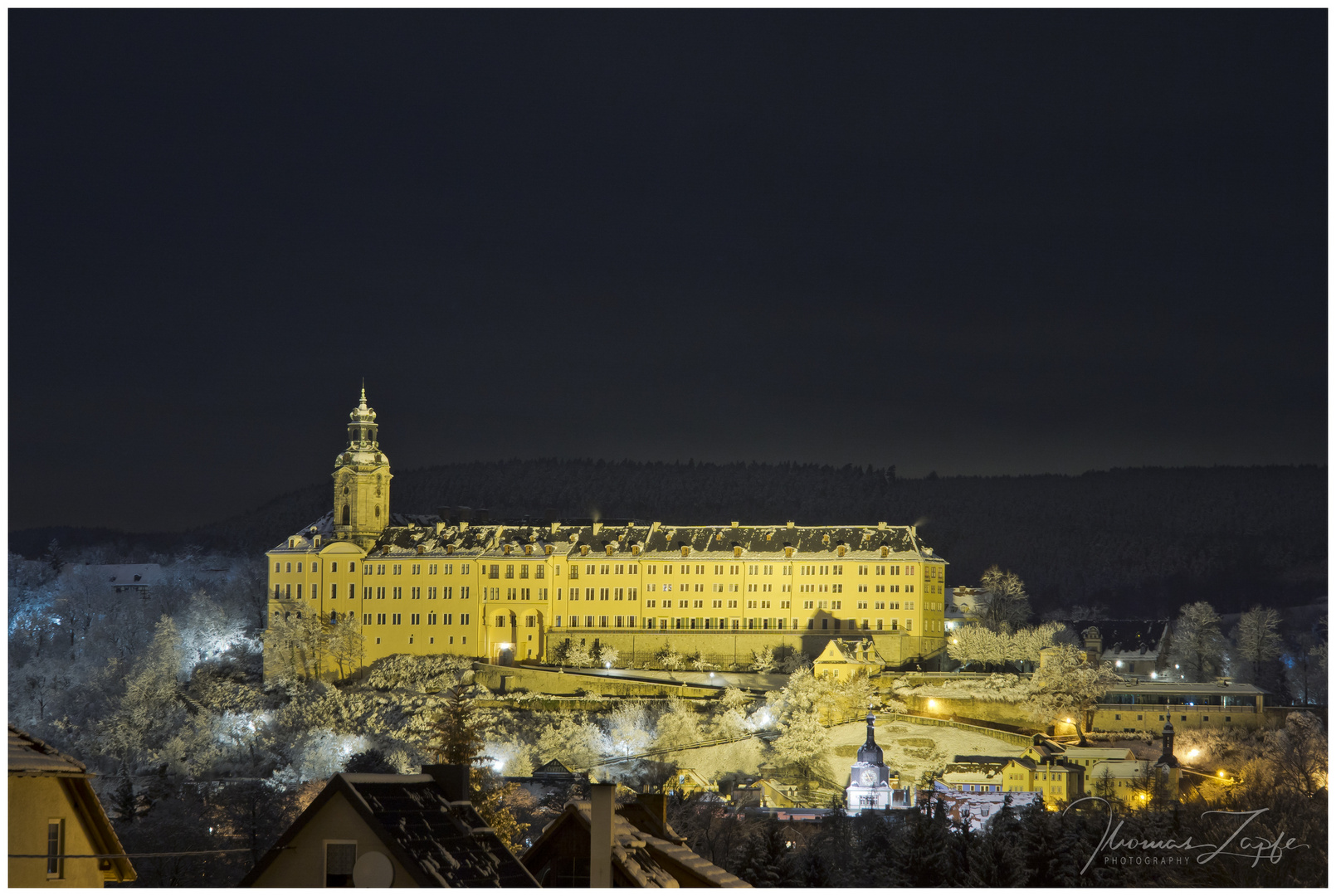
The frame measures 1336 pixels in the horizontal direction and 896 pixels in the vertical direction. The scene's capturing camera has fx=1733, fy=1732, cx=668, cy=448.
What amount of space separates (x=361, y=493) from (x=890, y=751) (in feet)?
110

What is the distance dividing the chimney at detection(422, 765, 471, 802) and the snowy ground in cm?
5453

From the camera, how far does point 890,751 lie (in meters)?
68.9

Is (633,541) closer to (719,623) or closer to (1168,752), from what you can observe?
(719,623)

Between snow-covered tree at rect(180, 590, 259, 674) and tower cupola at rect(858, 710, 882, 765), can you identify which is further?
snow-covered tree at rect(180, 590, 259, 674)

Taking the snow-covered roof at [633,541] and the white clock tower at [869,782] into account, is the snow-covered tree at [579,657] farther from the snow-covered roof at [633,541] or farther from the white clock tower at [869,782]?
the white clock tower at [869,782]

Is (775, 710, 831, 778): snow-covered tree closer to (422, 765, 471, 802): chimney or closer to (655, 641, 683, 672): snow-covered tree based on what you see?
(655, 641, 683, 672): snow-covered tree

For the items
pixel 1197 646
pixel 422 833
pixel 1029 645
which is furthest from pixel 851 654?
pixel 422 833

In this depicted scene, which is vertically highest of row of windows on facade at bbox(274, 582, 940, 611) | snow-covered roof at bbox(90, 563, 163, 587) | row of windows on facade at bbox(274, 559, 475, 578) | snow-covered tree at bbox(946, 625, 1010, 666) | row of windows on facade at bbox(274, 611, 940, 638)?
snow-covered roof at bbox(90, 563, 163, 587)

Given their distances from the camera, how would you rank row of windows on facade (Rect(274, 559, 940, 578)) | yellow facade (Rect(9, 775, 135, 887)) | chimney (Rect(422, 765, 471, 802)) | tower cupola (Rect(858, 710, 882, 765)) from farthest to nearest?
1. row of windows on facade (Rect(274, 559, 940, 578))
2. tower cupola (Rect(858, 710, 882, 765))
3. chimney (Rect(422, 765, 471, 802))
4. yellow facade (Rect(9, 775, 135, 887))

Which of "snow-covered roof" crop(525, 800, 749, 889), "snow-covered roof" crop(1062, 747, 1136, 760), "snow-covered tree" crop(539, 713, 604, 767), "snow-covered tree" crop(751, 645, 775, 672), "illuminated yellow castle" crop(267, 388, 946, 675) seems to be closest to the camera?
"snow-covered roof" crop(525, 800, 749, 889)

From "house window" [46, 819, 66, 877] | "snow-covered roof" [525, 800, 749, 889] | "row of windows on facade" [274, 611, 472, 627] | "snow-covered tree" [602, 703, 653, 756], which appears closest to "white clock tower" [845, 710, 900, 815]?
"snow-covered tree" [602, 703, 653, 756]

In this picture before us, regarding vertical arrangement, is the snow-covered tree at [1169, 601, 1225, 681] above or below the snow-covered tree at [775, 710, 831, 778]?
above

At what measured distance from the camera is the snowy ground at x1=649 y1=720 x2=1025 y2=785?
223 feet

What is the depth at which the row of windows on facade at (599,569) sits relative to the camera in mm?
85688
